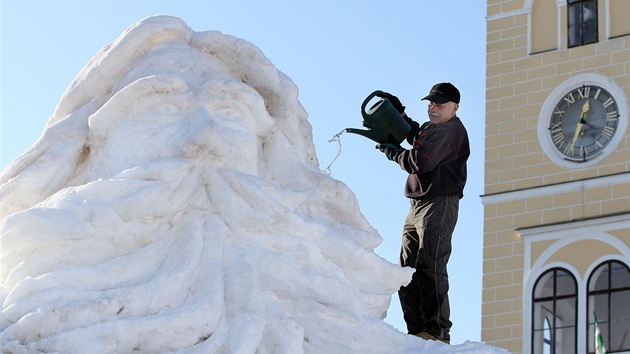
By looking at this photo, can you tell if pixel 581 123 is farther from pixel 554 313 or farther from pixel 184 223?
pixel 184 223

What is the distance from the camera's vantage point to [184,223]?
614cm

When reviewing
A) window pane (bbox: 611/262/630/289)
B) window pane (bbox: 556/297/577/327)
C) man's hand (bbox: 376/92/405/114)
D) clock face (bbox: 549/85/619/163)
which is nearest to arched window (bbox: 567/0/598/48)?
clock face (bbox: 549/85/619/163)

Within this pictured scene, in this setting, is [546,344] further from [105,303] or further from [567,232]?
[105,303]

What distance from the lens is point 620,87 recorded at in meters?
37.8

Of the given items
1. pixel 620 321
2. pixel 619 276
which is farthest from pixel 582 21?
pixel 620 321

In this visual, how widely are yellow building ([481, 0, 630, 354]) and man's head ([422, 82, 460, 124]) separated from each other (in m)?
28.3

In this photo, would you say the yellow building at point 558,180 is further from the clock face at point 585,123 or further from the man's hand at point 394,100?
the man's hand at point 394,100

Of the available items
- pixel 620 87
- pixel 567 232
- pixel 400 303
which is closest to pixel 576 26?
pixel 620 87

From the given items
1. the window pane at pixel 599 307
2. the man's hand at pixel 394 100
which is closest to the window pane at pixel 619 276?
the window pane at pixel 599 307

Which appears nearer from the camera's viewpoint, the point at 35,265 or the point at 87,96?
the point at 35,265

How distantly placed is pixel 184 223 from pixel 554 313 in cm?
3126

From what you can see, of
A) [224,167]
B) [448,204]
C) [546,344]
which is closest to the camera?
[224,167]

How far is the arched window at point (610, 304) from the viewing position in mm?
36000

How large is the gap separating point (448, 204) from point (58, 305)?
260 cm
